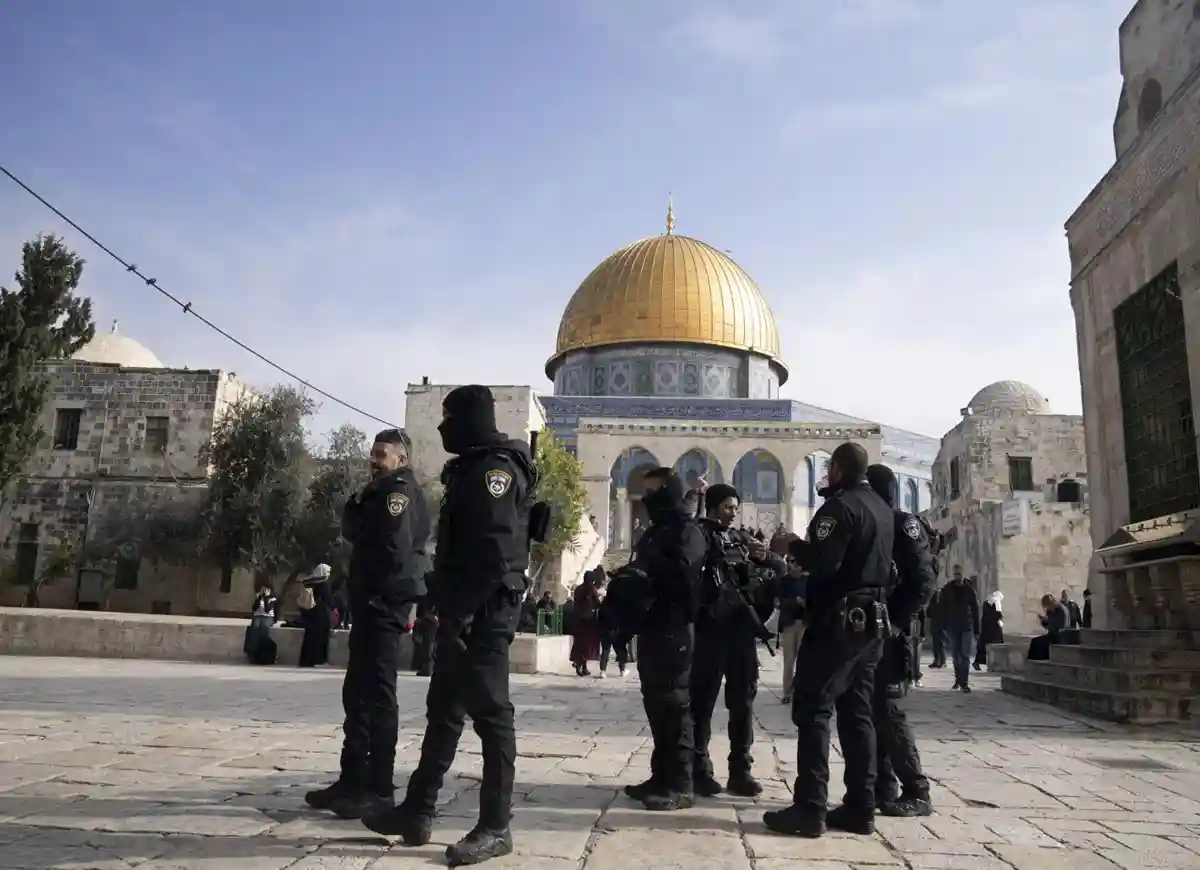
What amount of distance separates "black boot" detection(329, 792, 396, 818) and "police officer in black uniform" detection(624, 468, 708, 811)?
42.6 inches

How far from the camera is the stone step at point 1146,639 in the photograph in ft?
25.4

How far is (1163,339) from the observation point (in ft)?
29.5

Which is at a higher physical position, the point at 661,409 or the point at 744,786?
the point at 661,409

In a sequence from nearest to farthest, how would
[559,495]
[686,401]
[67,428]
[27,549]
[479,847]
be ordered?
[479,847], [27,549], [67,428], [559,495], [686,401]

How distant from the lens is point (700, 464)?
34.9m

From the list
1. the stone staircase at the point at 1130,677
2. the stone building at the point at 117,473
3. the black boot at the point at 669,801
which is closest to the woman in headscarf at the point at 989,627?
the stone staircase at the point at 1130,677

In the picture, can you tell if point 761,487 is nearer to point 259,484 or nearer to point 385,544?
point 259,484

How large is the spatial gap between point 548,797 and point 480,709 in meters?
1.11

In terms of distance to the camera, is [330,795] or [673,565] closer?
[330,795]

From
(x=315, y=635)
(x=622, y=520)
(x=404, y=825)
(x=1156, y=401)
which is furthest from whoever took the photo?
(x=622, y=520)

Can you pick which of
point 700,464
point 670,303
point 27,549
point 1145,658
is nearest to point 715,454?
point 700,464

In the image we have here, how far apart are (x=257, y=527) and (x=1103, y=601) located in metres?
17.5

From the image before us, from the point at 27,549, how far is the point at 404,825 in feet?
75.3

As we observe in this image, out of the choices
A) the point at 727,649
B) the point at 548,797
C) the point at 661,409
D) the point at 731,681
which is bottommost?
the point at 548,797
